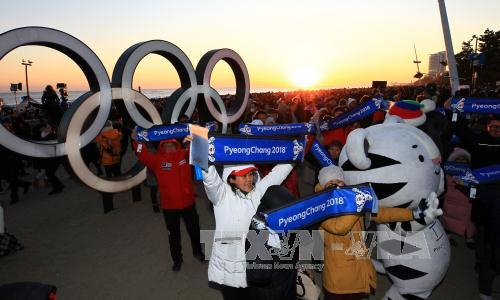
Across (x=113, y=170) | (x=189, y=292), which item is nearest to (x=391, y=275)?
(x=189, y=292)

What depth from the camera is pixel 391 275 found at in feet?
11.2

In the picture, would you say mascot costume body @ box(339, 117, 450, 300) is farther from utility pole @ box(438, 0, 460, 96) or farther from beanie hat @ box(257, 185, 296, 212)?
utility pole @ box(438, 0, 460, 96)

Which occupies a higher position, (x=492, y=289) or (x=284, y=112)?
(x=284, y=112)

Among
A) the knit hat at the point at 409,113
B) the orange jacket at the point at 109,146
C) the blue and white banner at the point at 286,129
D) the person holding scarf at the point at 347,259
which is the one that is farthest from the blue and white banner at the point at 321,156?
the orange jacket at the point at 109,146

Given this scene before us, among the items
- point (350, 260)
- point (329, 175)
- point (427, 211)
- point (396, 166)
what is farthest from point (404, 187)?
point (350, 260)

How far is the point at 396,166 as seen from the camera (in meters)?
3.12

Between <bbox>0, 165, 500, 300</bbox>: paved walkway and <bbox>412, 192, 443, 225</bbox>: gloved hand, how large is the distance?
1.76 m

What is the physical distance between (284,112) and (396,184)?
5.74m

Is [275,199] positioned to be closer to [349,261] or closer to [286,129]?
[349,261]

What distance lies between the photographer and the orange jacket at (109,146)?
7.94 meters

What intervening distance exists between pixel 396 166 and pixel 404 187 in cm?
20

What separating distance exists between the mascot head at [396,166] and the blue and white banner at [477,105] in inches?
84.7

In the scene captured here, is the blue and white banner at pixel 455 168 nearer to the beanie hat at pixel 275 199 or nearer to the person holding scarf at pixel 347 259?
the person holding scarf at pixel 347 259

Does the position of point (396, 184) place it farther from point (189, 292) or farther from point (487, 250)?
point (189, 292)
